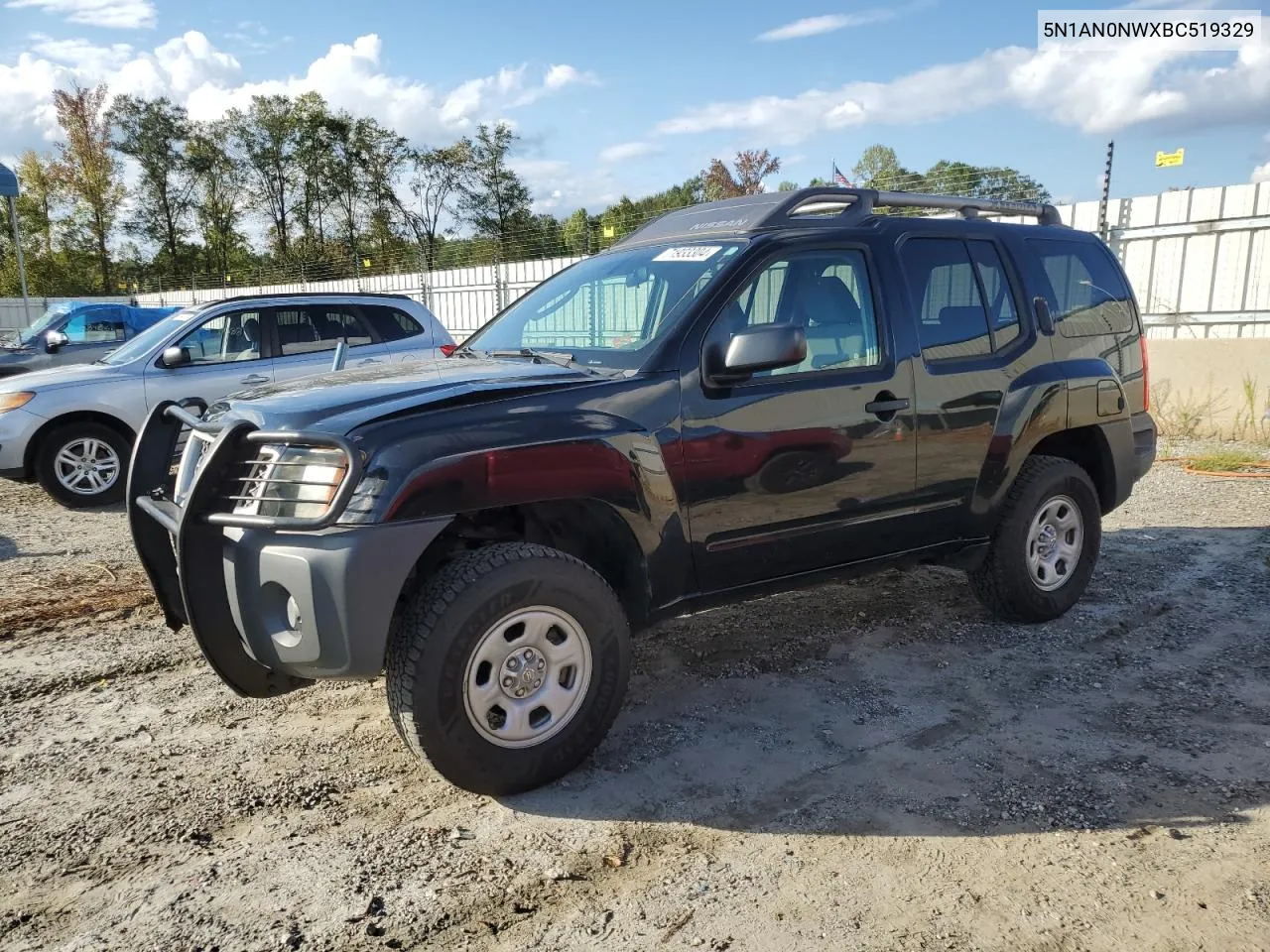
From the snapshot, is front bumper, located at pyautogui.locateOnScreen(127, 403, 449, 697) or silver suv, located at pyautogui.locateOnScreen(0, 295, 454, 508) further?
silver suv, located at pyautogui.locateOnScreen(0, 295, 454, 508)

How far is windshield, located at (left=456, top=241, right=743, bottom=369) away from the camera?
137 inches

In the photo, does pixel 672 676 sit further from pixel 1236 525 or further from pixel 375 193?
pixel 375 193

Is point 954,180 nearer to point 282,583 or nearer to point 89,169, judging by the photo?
point 282,583

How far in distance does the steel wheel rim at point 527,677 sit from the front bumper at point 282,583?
0.33 metres

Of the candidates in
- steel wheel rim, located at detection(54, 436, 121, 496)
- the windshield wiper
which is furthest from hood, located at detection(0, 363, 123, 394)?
the windshield wiper


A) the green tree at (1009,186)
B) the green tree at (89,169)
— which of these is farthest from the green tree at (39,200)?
the green tree at (1009,186)

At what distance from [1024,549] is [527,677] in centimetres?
270

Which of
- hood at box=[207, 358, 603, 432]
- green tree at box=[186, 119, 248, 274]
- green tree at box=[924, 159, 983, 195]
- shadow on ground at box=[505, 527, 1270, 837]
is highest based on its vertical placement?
green tree at box=[186, 119, 248, 274]

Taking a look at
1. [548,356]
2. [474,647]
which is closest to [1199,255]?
[548,356]

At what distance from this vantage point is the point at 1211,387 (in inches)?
386

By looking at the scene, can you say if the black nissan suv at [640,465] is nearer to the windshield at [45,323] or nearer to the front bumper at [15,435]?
the front bumper at [15,435]

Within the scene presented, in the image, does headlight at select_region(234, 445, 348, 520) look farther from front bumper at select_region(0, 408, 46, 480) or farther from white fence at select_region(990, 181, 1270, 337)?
white fence at select_region(990, 181, 1270, 337)

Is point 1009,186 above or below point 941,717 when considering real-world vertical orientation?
above

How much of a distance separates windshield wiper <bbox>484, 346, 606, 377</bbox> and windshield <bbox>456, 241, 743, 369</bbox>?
29mm
